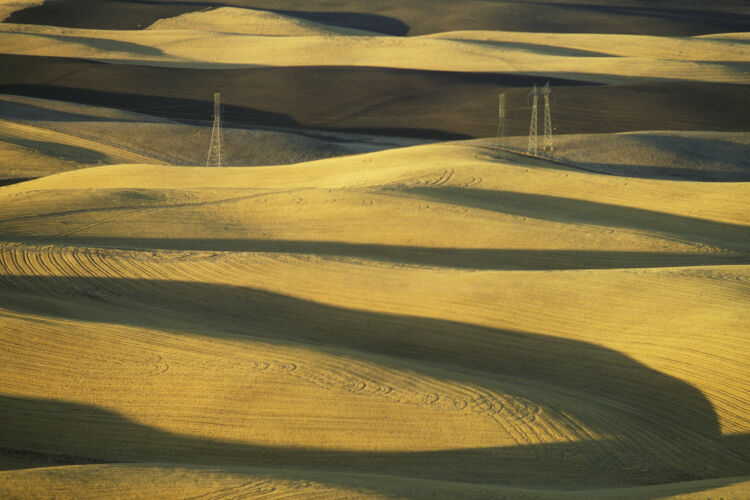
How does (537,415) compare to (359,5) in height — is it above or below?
below

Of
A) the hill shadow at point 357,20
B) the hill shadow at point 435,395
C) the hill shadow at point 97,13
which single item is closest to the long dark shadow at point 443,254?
the hill shadow at point 435,395

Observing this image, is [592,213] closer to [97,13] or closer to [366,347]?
[366,347]

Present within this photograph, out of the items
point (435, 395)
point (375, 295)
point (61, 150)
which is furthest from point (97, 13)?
point (435, 395)

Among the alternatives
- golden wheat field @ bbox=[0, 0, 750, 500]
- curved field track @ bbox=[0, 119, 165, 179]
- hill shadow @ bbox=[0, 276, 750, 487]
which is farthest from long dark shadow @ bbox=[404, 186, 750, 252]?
curved field track @ bbox=[0, 119, 165, 179]

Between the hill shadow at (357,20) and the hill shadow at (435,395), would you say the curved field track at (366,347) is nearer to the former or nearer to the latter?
the hill shadow at (435,395)

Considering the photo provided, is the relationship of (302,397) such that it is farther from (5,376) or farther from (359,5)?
(359,5)

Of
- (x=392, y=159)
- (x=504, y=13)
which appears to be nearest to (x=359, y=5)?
(x=504, y=13)
